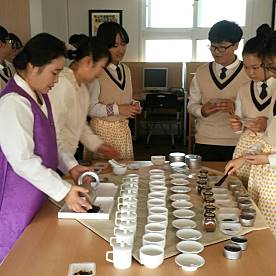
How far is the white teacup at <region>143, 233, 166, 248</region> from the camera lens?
1322mm

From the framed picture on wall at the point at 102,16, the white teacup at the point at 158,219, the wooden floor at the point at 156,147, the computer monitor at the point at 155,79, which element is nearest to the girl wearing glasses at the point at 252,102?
the white teacup at the point at 158,219

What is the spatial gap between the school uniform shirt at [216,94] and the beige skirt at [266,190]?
668mm

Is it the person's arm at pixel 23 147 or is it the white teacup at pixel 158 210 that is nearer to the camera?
the person's arm at pixel 23 147

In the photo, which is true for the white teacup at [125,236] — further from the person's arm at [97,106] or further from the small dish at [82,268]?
the person's arm at [97,106]

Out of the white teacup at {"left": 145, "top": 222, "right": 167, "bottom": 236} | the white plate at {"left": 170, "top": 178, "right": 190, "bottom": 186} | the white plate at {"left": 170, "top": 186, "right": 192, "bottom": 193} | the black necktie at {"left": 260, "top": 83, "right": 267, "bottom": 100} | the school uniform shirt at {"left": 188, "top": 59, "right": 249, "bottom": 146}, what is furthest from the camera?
the school uniform shirt at {"left": 188, "top": 59, "right": 249, "bottom": 146}

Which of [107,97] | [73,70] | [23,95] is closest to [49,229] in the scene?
[23,95]

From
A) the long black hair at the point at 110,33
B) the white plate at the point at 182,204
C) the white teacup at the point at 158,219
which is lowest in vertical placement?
the white plate at the point at 182,204

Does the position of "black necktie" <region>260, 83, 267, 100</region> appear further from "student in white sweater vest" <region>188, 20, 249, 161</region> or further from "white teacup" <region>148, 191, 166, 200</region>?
"white teacup" <region>148, 191, 166, 200</region>

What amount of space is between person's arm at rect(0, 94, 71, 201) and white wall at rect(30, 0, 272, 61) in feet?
18.0

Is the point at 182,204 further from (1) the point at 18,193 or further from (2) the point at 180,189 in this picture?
(1) the point at 18,193

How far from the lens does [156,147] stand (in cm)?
637

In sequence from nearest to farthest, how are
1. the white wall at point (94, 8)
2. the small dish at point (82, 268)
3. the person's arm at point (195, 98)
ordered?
1. the small dish at point (82, 268)
2. the person's arm at point (195, 98)
3. the white wall at point (94, 8)

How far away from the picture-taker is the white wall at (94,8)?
671 centimetres

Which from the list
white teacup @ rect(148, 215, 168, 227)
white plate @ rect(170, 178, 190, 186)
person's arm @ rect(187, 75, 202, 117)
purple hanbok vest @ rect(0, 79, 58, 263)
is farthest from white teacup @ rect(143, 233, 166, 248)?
person's arm @ rect(187, 75, 202, 117)
